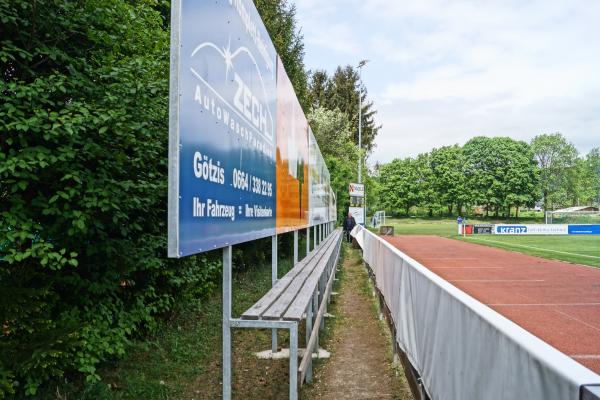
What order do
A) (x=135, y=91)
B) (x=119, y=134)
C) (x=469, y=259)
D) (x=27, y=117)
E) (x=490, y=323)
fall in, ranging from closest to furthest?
(x=490, y=323)
(x=27, y=117)
(x=119, y=134)
(x=135, y=91)
(x=469, y=259)

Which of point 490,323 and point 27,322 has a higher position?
point 490,323

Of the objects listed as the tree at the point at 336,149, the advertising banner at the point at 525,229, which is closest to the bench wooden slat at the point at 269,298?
the tree at the point at 336,149

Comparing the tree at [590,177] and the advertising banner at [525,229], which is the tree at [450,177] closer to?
the tree at [590,177]

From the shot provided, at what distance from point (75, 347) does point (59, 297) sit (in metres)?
0.49

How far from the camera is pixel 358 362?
620cm

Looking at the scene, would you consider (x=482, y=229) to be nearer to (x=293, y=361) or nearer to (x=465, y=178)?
(x=293, y=361)

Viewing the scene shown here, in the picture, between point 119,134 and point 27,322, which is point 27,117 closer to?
point 119,134

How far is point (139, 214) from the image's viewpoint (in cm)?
520

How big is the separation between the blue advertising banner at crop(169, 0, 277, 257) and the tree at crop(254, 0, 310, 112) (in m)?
19.3

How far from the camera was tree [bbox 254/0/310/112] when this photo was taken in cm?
2409

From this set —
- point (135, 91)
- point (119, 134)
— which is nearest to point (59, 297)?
point (119, 134)

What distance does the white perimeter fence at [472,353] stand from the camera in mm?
1700

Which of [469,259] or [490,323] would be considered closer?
[490,323]

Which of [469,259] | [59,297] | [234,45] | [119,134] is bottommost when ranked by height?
[469,259]
